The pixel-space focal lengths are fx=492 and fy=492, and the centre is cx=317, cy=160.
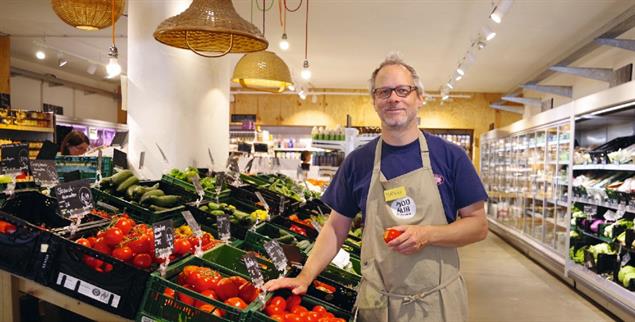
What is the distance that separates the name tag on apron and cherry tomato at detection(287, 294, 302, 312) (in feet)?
1.71

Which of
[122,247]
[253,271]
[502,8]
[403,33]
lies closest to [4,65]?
[403,33]

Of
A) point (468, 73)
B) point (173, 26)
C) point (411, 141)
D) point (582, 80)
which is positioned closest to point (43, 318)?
point (173, 26)

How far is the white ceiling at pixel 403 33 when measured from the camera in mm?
6637

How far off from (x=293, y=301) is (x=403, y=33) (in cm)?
674

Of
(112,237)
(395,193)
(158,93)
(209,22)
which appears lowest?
(112,237)

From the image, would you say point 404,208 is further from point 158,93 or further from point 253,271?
point 158,93

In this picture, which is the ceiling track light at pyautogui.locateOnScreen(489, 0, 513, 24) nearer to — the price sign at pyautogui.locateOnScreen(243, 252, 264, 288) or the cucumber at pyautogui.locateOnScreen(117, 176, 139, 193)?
the cucumber at pyautogui.locateOnScreen(117, 176, 139, 193)

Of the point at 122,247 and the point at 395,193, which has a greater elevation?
the point at 395,193

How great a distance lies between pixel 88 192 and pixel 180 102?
2989 millimetres

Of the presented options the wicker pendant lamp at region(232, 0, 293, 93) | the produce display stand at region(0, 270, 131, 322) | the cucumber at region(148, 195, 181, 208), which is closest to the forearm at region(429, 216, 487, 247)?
the produce display stand at region(0, 270, 131, 322)

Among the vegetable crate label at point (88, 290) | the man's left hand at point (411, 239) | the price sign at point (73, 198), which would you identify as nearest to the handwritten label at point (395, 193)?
the man's left hand at point (411, 239)

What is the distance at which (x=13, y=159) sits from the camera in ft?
7.63

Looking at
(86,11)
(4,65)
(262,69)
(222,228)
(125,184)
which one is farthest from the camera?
(4,65)

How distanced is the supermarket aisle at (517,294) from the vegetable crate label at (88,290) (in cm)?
385
